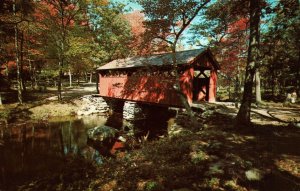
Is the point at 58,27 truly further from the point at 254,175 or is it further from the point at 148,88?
the point at 254,175

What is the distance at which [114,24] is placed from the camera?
30.8 m

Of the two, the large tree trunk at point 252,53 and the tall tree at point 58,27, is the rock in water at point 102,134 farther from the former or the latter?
the tall tree at point 58,27

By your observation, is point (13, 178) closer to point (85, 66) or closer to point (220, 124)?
point (220, 124)

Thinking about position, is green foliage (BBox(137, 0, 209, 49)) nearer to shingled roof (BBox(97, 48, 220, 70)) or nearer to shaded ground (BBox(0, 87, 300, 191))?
shingled roof (BBox(97, 48, 220, 70))

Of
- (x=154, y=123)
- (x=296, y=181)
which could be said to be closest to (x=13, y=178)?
(x=296, y=181)

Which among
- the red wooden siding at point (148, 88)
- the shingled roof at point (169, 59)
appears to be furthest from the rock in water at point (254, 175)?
the shingled roof at point (169, 59)

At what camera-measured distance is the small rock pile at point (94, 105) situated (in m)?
24.3

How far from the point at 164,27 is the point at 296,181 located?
32.2 ft

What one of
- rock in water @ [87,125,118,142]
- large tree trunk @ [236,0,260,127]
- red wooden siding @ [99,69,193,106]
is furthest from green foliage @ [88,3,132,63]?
large tree trunk @ [236,0,260,127]

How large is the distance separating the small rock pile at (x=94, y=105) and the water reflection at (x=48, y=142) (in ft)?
6.01

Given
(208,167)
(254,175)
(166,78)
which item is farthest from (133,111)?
(254,175)

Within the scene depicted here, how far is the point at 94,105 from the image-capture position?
81.9ft

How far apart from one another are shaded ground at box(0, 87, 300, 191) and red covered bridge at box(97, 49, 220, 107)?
5.95m

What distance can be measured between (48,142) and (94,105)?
1089cm
